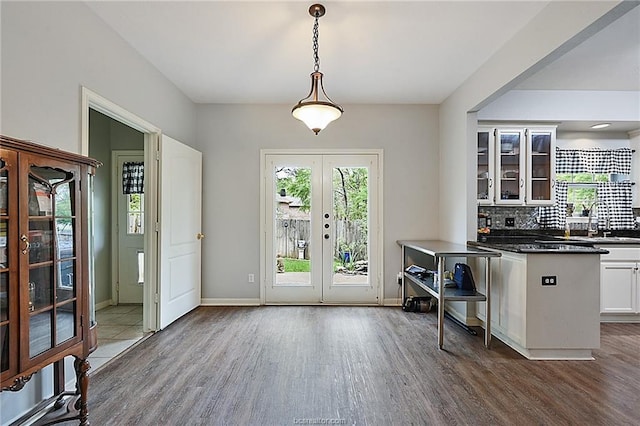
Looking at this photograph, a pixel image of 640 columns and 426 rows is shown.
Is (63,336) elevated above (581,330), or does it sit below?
above

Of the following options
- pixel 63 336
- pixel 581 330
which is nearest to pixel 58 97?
pixel 63 336

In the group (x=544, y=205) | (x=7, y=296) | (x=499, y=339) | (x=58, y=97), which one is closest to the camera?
(x=7, y=296)

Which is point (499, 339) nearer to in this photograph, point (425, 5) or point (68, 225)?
point (425, 5)

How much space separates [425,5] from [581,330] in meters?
2.92

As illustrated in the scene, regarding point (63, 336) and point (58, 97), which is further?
point (58, 97)

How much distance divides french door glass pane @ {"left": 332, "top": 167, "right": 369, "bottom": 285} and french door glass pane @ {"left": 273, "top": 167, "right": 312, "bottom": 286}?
38 centimetres

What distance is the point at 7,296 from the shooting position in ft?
4.98

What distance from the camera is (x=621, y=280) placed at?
3795 mm

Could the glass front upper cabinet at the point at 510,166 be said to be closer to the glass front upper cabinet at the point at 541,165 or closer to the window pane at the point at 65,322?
the glass front upper cabinet at the point at 541,165

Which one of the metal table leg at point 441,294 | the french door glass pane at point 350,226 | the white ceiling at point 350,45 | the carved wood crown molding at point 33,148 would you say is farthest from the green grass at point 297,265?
the carved wood crown molding at point 33,148

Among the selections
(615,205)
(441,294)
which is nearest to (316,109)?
(441,294)

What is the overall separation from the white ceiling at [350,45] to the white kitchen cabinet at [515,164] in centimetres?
58

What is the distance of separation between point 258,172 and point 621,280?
14.7 ft

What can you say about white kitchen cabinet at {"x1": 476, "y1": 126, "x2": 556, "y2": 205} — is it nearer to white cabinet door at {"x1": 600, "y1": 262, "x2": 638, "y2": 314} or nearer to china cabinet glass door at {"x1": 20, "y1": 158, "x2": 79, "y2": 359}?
white cabinet door at {"x1": 600, "y1": 262, "x2": 638, "y2": 314}
